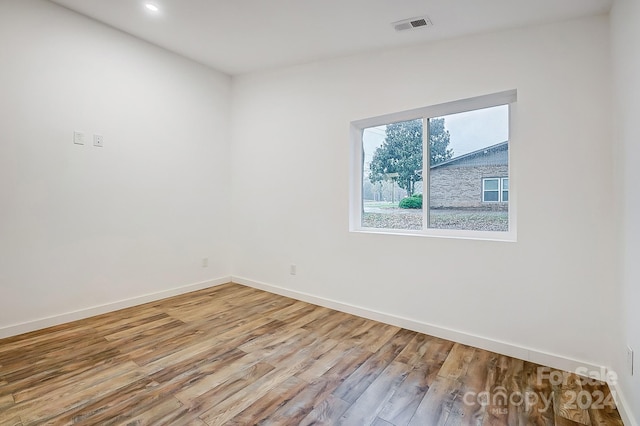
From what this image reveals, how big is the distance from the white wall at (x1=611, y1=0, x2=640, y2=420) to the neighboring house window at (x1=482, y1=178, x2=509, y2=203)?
0.68 metres

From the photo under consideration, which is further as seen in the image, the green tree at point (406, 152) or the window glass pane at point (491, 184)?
the green tree at point (406, 152)

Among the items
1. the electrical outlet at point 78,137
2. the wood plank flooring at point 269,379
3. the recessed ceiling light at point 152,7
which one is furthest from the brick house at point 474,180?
the electrical outlet at point 78,137

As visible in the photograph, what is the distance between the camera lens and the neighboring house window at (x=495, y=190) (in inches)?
98.7

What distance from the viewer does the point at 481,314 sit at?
8.02ft

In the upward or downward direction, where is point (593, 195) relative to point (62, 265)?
upward

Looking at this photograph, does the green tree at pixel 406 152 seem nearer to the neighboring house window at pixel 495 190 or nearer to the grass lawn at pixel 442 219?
the grass lawn at pixel 442 219

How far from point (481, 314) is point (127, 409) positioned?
8.11 feet

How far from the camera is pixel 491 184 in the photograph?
8.44ft

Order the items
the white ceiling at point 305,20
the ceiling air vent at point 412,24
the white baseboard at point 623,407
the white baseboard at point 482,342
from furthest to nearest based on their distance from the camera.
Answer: the ceiling air vent at point 412,24
the white ceiling at point 305,20
the white baseboard at point 482,342
the white baseboard at point 623,407

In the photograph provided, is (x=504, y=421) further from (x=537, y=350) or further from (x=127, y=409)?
(x=127, y=409)

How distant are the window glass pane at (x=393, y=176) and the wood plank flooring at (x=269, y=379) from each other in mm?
1083

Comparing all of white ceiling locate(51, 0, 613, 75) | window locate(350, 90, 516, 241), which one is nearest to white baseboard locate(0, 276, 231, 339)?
window locate(350, 90, 516, 241)

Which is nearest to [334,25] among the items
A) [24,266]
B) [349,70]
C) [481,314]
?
[349,70]

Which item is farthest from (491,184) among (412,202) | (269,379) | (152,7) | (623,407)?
(152,7)
